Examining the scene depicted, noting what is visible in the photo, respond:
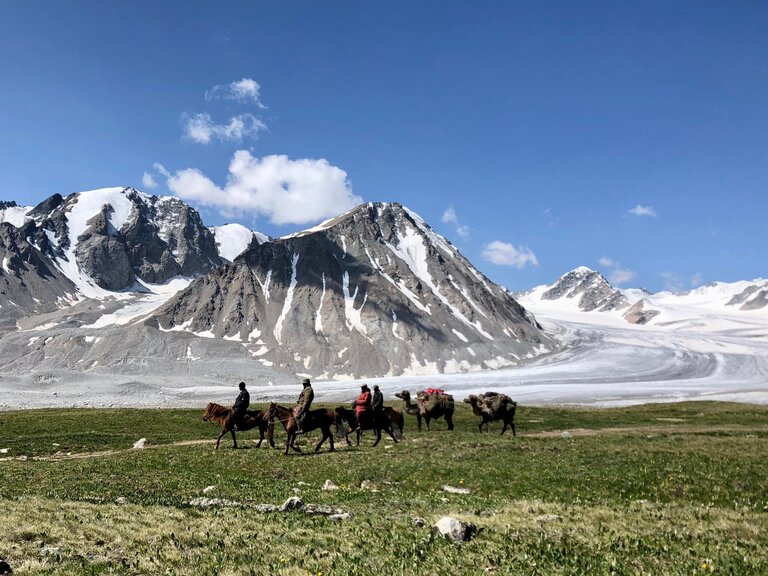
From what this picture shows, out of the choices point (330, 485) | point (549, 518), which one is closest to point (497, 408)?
point (330, 485)

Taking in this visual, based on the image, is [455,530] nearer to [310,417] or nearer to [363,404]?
[310,417]

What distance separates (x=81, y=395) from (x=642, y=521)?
141583 millimetres

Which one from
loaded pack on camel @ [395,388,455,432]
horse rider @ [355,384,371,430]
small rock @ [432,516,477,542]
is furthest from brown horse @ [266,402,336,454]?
small rock @ [432,516,477,542]

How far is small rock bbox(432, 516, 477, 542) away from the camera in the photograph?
1095 centimetres

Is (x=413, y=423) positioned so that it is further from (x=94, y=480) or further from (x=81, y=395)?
(x=81, y=395)

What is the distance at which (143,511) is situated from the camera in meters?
13.6

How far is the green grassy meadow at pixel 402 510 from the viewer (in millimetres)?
9727

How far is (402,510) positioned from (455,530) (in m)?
3.89

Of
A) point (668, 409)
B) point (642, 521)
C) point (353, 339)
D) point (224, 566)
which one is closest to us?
point (224, 566)

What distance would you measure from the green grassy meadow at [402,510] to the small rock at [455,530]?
11.1 inches

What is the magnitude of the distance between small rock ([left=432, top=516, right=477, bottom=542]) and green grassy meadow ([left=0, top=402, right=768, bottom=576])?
28 cm

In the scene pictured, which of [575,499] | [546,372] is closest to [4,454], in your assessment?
[575,499]

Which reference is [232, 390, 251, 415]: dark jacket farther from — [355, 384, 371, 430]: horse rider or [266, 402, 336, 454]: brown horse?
[355, 384, 371, 430]: horse rider

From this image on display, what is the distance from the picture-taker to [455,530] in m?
11.0
